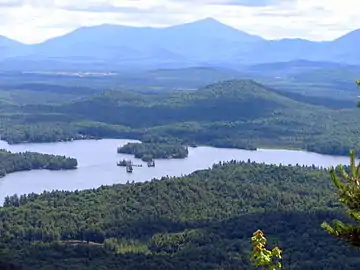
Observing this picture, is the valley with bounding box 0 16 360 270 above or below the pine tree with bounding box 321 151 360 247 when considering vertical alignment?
below

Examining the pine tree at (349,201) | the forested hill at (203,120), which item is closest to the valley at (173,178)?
the forested hill at (203,120)

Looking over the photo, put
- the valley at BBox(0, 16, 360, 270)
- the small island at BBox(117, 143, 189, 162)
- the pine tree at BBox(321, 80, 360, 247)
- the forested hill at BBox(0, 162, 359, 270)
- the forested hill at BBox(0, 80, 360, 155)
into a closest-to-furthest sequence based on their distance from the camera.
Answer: the pine tree at BBox(321, 80, 360, 247), the forested hill at BBox(0, 162, 359, 270), the valley at BBox(0, 16, 360, 270), the small island at BBox(117, 143, 189, 162), the forested hill at BBox(0, 80, 360, 155)

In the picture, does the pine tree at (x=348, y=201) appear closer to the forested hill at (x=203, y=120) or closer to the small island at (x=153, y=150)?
the small island at (x=153, y=150)

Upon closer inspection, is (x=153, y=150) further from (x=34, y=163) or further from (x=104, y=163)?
(x=34, y=163)

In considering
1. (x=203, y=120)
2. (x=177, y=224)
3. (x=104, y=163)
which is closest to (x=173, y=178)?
(x=177, y=224)

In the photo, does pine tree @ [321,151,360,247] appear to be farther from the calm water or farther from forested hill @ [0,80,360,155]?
forested hill @ [0,80,360,155]

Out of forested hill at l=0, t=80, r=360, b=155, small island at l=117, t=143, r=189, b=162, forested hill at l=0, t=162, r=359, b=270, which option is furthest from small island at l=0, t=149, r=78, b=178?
forested hill at l=0, t=162, r=359, b=270

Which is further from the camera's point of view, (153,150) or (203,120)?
(203,120)
